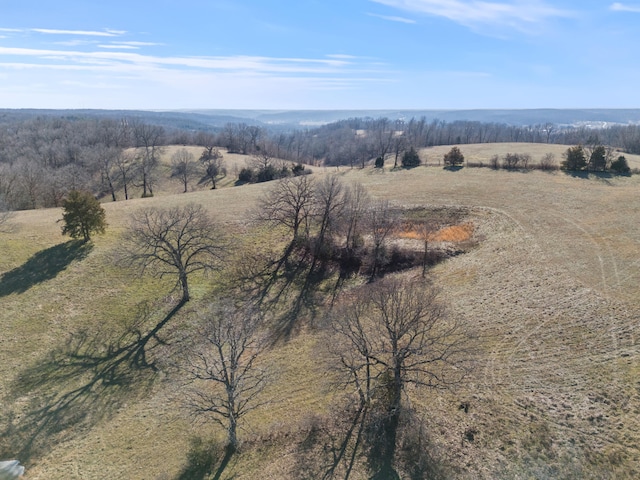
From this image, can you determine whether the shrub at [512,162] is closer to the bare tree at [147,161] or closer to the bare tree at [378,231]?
the bare tree at [378,231]

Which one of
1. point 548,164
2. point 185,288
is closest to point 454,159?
point 548,164

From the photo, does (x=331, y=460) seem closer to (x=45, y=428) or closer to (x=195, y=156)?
(x=45, y=428)

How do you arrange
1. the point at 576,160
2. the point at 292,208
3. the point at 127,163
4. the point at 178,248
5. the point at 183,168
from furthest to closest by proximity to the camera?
the point at 127,163 < the point at 183,168 < the point at 576,160 < the point at 292,208 < the point at 178,248

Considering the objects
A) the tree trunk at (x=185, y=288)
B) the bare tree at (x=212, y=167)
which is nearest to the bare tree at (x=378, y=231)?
the tree trunk at (x=185, y=288)

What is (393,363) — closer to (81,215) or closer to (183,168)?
(81,215)

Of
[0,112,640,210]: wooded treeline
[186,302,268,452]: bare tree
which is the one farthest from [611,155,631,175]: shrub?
[186,302,268,452]: bare tree

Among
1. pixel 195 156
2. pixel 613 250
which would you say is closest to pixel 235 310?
pixel 613 250
